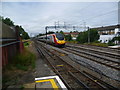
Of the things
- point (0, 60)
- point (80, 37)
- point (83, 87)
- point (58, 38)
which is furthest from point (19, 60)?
point (80, 37)

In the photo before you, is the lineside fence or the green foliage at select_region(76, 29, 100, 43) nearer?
the lineside fence

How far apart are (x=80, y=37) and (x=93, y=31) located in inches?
181

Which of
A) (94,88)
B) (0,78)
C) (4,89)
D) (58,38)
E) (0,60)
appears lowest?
(94,88)

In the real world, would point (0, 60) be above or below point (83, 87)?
above

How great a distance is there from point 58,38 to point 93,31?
18.6 metres

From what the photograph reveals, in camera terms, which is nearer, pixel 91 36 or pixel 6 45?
pixel 6 45

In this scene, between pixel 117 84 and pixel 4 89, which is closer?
pixel 4 89

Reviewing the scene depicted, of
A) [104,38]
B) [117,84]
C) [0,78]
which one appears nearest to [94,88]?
[117,84]

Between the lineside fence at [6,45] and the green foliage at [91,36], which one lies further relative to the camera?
the green foliage at [91,36]

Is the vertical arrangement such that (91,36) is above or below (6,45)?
above

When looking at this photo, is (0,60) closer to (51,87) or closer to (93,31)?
(51,87)

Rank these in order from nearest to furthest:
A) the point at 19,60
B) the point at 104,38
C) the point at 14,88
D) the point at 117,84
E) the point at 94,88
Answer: the point at 14,88 < the point at 94,88 < the point at 117,84 < the point at 19,60 < the point at 104,38


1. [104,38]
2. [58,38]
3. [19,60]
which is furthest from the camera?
[104,38]

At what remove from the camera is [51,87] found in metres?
3.74
